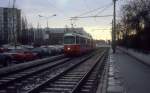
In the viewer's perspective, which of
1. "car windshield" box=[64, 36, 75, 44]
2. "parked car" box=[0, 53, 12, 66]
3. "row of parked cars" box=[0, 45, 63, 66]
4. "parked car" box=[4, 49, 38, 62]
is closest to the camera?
"parked car" box=[0, 53, 12, 66]

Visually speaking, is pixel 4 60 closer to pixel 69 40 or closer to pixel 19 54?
pixel 19 54

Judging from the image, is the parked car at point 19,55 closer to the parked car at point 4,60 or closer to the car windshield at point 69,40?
the parked car at point 4,60

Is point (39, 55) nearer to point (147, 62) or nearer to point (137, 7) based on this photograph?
point (137, 7)

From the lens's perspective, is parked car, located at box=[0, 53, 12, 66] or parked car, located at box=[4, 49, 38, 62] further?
parked car, located at box=[4, 49, 38, 62]

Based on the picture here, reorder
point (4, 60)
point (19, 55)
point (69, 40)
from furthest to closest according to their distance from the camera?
1. point (69, 40)
2. point (19, 55)
3. point (4, 60)

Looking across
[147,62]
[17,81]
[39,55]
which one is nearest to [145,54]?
[147,62]

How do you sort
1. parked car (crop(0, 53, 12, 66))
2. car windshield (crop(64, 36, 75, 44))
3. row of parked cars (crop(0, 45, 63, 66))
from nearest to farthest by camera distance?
parked car (crop(0, 53, 12, 66)) → row of parked cars (crop(0, 45, 63, 66)) → car windshield (crop(64, 36, 75, 44))

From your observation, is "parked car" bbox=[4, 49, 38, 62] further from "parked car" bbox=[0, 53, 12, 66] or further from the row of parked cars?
"parked car" bbox=[0, 53, 12, 66]

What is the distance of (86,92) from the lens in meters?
15.1

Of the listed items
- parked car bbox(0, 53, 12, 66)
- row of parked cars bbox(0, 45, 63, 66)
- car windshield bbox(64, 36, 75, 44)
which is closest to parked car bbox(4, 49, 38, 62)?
row of parked cars bbox(0, 45, 63, 66)

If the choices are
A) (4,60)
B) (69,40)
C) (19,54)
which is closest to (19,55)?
(19,54)

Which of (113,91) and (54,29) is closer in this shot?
(113,91)

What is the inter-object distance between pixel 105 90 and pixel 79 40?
3251 centimetres

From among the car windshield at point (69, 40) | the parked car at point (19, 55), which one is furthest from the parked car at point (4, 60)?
the car windshield at point (69, 40)
